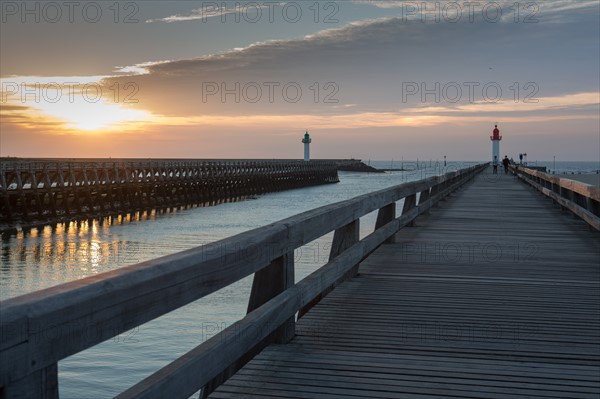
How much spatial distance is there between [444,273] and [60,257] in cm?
1572

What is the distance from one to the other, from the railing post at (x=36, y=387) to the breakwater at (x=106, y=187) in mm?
30594

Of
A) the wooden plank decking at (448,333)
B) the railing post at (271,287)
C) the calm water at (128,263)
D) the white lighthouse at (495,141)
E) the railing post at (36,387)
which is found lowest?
the calm water at (128,263)

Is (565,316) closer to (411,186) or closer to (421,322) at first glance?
(421,322)

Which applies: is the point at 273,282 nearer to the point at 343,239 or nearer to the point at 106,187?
the point at 343,239

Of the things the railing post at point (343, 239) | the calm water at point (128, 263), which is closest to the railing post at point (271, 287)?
the railing post at point (343, 239)

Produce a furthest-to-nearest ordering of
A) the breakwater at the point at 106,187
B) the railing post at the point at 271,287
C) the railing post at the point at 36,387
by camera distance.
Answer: the breakwater at the point at 106,187
the railing post at the point at 271,287
the railing post at the point at 36,387

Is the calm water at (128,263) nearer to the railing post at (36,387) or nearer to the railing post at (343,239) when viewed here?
the railing post at (343,239)

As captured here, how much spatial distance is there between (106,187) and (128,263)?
21722mm

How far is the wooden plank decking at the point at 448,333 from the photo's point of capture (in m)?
3.80

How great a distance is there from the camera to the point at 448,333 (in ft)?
16.5

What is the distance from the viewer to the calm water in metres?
8.35

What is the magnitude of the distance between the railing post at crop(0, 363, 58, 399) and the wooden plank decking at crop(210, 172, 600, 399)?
1711 millimetres

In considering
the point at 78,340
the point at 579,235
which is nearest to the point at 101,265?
the point at 579,235

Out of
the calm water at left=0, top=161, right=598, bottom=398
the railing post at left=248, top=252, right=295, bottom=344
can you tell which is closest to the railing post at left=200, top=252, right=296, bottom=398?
the railing post at left=248, top=252, right=295, bottom=344
